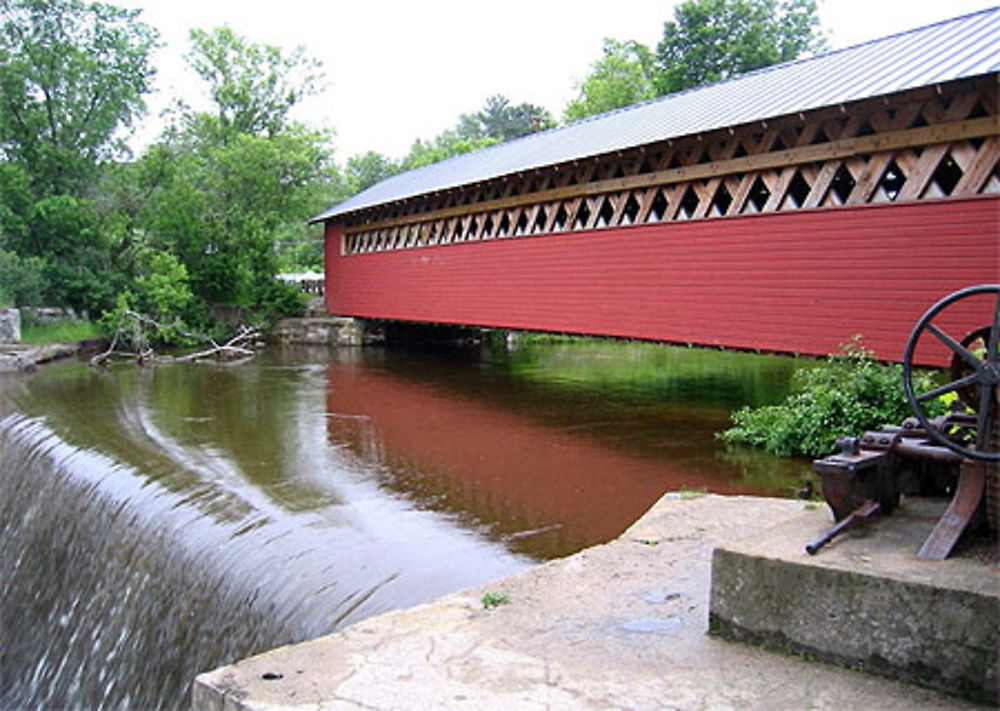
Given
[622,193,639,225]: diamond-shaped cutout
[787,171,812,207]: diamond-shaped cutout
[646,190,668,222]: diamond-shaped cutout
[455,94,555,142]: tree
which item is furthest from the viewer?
[455,94,555,142]: tree

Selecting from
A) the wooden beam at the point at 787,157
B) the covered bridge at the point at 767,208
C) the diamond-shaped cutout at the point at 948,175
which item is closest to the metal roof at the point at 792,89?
the covered bridge at the point at 767,208

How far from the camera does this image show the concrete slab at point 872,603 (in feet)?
10.3

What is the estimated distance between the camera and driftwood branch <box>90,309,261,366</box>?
22.3 meters

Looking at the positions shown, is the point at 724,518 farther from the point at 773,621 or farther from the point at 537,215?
the point at 537,215

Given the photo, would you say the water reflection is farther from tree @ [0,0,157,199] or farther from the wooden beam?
tree @ [0,0,157,199]

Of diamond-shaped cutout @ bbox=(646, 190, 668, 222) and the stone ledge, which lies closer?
diamond-shaped cutout @ bbox=(646, 190, 668, 222)

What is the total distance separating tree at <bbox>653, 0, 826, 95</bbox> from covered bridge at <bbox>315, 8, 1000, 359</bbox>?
2429cm

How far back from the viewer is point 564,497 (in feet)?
27.9

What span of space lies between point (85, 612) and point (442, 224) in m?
13.0

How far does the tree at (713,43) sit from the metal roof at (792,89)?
2346 centimetres

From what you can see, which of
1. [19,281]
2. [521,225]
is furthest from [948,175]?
[19,281]

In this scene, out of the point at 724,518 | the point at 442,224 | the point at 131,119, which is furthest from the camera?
the point at 131,119

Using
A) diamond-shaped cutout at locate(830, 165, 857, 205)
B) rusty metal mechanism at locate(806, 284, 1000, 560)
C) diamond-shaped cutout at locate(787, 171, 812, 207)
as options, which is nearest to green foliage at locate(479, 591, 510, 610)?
rusty metal mechanism at locate(806, 284, 1000, 560)

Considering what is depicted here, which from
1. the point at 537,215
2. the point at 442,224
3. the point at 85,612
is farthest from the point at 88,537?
the point at 442,224
